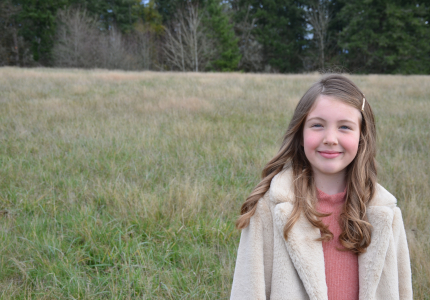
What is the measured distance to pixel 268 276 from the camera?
117 cm

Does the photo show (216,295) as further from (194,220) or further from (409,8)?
(409,8)

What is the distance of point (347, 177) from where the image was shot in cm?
133

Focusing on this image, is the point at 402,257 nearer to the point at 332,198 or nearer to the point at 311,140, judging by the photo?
the point at 332,198

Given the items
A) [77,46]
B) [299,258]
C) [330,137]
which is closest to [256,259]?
[299,258]

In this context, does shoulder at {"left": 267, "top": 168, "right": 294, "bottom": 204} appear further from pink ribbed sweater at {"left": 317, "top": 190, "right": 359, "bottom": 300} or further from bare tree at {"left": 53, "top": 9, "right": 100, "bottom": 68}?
bare tree at {"left": 53, "top": 9, "right": 100, "bottom": 68}

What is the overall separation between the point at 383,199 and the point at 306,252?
0.37 metres

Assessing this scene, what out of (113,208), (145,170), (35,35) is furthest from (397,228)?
(35,35)

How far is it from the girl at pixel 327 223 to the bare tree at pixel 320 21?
109 feet

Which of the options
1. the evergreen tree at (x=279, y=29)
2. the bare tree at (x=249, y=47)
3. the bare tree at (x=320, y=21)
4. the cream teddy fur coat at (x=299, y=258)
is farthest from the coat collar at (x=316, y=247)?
the bare tree at (x=249, y=47)

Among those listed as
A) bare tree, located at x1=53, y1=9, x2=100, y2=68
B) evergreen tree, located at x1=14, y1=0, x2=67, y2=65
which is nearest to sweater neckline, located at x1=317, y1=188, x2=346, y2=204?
bare tree, located at x1=53, y1=9, x2=100, y2=68

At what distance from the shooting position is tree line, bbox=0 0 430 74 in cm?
2955

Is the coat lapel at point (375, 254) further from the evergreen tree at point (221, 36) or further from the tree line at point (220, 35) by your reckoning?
the evergreen tree at point (221, 36)

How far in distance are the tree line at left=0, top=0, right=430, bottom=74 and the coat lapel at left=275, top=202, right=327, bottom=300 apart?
2861 centimetres

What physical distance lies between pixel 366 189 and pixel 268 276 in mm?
501
